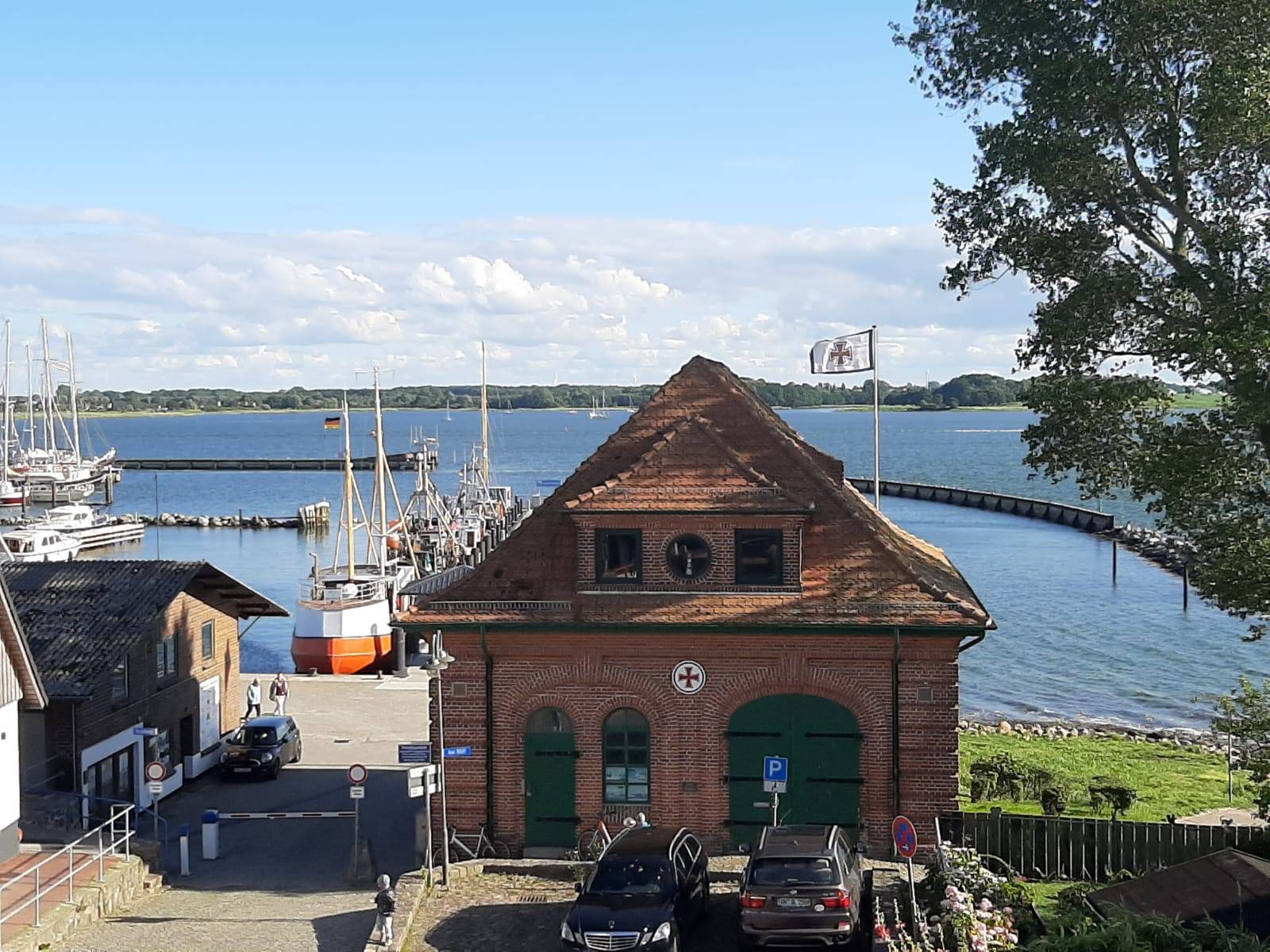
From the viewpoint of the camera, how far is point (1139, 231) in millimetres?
24516

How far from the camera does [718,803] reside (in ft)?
83.4

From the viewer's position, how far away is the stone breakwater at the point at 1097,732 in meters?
45.4

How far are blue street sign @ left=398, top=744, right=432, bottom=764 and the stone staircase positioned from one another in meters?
5.03

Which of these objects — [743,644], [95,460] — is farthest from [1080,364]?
[95,460]

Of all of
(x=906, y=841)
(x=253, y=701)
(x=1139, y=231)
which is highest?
(x=1139, y=231)

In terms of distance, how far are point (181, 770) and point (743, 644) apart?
15.9 metres

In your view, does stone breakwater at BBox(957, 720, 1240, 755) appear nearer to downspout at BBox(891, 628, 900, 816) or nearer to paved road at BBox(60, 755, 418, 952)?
downspout at BBox(891, 628, 900, 816)

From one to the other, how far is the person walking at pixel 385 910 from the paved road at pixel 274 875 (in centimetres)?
102

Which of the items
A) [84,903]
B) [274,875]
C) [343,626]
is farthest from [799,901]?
[343,626]

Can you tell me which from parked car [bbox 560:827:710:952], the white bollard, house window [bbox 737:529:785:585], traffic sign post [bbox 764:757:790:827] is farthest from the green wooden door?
the white bollard

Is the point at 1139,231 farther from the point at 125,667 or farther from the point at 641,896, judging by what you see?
the point at 125,667

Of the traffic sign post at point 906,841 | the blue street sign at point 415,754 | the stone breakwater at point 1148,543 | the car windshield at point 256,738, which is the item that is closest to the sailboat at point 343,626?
the car windshield at point 256,738

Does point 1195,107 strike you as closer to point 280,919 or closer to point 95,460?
point 280,919

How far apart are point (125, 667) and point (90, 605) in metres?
2.40
